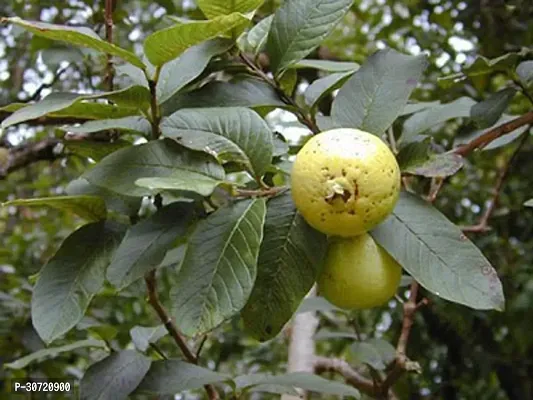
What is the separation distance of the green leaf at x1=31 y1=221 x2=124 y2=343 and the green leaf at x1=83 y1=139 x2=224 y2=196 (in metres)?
0.11

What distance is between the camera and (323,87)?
34.3 inches

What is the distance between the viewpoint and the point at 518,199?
196cm

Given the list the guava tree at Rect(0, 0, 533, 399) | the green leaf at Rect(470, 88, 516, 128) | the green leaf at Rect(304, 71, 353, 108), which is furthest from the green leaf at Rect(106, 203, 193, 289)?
the green leaf at Rect(470, 88, 516, 128)

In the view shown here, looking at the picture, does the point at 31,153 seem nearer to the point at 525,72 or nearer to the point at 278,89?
the point at 278,89

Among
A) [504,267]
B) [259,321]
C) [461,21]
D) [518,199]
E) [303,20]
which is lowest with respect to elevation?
[504,267]

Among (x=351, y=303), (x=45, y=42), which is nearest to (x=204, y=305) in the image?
(x=351, y=303)

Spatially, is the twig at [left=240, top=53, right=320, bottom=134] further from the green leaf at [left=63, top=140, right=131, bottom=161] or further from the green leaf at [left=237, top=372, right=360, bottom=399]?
the green leaf at [left=237, top=372, right=360, bottom=399]

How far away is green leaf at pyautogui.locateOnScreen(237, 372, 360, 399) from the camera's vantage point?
97 cm

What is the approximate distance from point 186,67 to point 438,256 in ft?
1.00

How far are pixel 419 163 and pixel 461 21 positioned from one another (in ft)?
3.93

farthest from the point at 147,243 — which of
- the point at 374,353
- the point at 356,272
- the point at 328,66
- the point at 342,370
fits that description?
the point at 342,370

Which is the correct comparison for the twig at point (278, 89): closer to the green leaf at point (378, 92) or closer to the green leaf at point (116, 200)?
the green leaf at point (378, 92)

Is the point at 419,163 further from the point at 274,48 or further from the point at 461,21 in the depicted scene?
the point at 461,21

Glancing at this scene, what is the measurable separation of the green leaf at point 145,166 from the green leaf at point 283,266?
8 centimetres
